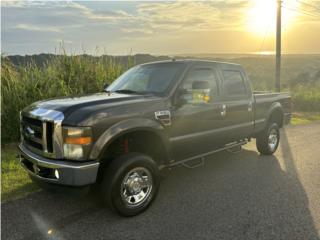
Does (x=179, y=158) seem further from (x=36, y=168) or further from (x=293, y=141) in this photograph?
(x=293, y=141)

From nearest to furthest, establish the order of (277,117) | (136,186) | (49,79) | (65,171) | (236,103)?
(65,171)
(136,186)
(236,103)
(277,117)
(49,79)

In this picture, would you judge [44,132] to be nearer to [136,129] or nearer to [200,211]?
[136,129]

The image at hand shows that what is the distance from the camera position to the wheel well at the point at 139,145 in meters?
4.38

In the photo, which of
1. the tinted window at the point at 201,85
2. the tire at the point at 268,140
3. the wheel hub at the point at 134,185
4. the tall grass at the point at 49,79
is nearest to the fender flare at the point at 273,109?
the tire at the point at 268,140

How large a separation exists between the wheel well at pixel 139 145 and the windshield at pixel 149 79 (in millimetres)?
743

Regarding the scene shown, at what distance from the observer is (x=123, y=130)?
160 inches

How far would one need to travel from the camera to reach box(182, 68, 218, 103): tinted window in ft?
16.0

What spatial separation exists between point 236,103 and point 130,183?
277cm

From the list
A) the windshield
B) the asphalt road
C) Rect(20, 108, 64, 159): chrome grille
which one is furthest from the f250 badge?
Rect(20, 108, 64, 159): chrome grille

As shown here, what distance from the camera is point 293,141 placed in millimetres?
9180

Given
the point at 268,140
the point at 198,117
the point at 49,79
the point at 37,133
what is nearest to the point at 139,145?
the point at 198,117

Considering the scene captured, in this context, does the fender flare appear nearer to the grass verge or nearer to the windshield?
the windshield

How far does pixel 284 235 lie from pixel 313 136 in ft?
23.1

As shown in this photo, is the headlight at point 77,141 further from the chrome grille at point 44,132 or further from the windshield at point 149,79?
the windshield at point 149,79
